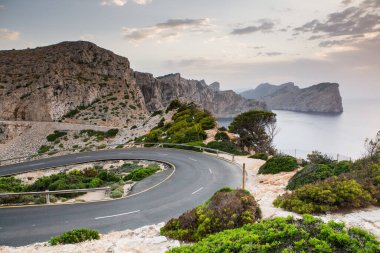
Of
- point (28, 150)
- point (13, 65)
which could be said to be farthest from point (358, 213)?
point (13, 65)

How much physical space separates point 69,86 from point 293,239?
8385 centimetres

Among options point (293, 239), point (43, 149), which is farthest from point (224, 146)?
point (43, 149)

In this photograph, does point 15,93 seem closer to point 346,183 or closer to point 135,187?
point 135,187

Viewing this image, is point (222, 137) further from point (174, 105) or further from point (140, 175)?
point (174, 105)

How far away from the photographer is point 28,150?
59375 mm

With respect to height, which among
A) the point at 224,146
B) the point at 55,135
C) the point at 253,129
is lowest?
the point at 55,135

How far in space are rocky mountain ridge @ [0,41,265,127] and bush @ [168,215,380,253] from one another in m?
62.5

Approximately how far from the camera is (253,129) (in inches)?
1737

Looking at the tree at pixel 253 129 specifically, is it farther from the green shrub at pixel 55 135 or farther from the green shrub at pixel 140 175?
the green shrub at pixel 55 135

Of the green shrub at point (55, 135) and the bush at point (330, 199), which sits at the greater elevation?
the bush at point (330, 199)

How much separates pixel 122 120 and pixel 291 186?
6369 centimetres

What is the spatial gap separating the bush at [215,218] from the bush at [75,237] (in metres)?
2.67

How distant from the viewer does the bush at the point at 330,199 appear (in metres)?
10.4

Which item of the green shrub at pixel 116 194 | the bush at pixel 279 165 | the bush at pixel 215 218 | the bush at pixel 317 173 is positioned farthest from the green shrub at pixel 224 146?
the bush at pixel 215 218
